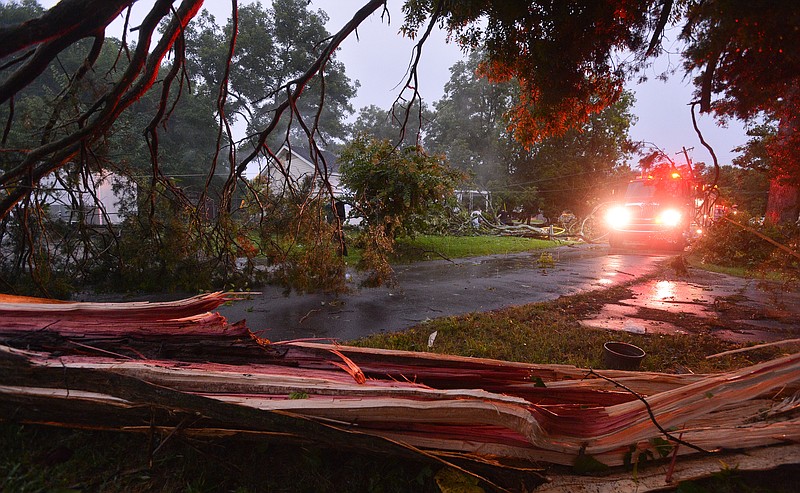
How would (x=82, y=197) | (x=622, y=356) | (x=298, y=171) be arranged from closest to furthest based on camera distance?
(x=622, y=356)
(x=82, y=197)
(x=298, y=171)

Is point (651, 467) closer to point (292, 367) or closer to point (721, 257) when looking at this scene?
point (292, 367)

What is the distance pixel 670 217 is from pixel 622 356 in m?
13.0

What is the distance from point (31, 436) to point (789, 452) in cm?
355

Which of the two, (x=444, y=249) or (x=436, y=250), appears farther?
(x=444, y=249)

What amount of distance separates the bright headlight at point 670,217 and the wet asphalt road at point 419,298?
389 cm

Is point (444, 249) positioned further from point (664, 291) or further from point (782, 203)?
point (782, 203)

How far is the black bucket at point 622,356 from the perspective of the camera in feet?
10.4

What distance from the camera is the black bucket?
316 cm

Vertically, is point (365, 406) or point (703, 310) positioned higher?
point (365, 406)

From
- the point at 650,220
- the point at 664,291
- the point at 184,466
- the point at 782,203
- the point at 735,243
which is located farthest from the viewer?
the point at 650,220

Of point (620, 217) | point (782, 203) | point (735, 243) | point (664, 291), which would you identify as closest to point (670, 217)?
point (620, 217)

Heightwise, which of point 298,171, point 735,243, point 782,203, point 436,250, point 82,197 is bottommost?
point 436,250

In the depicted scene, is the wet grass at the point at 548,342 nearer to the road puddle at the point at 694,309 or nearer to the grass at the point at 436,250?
the road puddle at the point at 694,309

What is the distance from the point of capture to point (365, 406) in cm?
160
